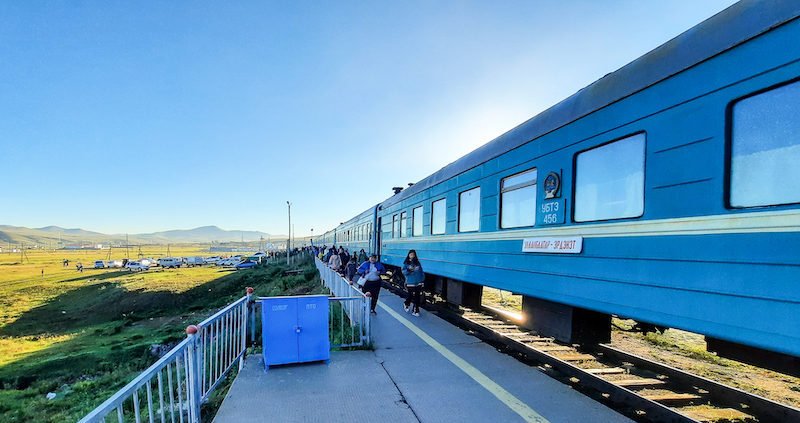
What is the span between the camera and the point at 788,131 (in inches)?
105

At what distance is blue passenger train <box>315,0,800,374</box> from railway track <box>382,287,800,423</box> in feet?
1.72

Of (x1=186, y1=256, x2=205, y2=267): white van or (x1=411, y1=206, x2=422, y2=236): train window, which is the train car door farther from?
(x1=186, y1=256, x2=205, y2=267): white van

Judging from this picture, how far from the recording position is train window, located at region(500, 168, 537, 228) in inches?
213

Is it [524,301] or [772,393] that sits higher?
[524,301]

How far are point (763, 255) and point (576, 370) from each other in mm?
2603

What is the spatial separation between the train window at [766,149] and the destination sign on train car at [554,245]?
1614mm

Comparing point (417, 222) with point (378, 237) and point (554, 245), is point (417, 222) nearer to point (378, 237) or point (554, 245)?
point (378, 237)

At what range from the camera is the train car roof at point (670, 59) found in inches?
112

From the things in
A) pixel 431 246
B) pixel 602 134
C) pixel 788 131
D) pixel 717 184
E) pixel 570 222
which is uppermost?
pixel 602 134

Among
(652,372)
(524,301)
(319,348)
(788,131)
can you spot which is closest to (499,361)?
(524,301)

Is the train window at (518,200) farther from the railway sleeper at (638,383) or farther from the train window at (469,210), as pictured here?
the railway sleeper at (638,383)

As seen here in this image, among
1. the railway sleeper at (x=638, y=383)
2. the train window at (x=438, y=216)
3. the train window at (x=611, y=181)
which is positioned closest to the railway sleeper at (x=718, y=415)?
the railway sleeper at (x=638, y=383)

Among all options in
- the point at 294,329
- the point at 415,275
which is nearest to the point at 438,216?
the point at 415,275

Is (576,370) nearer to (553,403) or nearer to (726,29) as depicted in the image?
(553,403)
